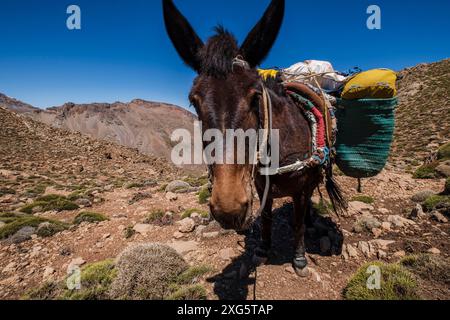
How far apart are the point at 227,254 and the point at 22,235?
6664mm

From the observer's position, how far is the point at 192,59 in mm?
2846

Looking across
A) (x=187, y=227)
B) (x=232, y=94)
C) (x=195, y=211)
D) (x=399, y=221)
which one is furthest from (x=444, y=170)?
(x=232, y=94)

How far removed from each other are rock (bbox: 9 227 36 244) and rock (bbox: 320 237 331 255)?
8370 millimetres

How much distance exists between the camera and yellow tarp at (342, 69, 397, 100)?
153 inches

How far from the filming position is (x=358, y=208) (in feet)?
21.5

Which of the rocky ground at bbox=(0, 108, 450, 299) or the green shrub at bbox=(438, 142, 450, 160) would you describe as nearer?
the rocky ground at bbox=(0, 108, 450, 299)

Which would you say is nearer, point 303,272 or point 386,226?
point 303,272

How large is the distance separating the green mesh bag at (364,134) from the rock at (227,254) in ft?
9.53

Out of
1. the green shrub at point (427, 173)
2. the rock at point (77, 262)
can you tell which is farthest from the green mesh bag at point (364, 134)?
the green shrub at point (427, 173)

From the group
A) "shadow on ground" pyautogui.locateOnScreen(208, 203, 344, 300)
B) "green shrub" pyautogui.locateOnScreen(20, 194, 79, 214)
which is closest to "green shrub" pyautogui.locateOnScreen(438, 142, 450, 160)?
"shadow on ground" pyautogui.locateOnScreen(208, 203, 344, 300)

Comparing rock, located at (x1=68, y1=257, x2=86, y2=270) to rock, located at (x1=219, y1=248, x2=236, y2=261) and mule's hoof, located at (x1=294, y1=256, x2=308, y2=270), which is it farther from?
mule's hoof, located at (x1=294, y1=256, x2=308, y2=270)

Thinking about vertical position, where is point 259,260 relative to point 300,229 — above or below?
below

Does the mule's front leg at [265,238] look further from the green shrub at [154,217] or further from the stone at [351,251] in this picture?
the green shrub at [154,217]

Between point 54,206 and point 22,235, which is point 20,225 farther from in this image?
point 54,206
